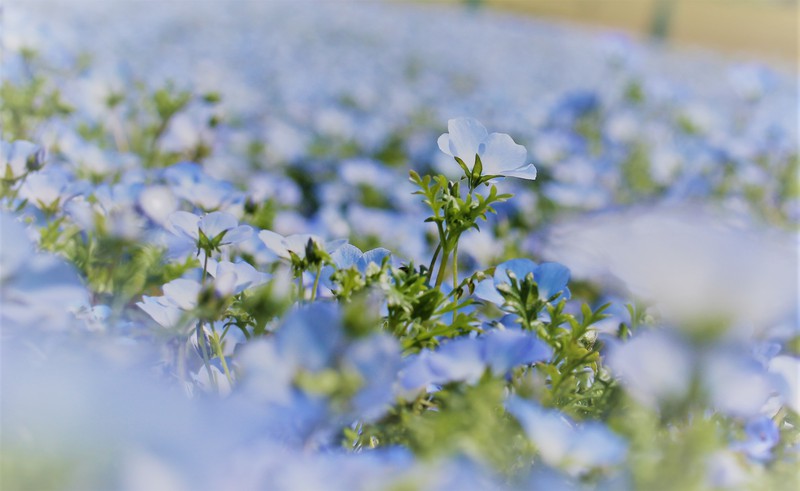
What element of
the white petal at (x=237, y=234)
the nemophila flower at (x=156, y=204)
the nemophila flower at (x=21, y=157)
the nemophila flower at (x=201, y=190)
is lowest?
the nemophila flower at (x=156, y=204)

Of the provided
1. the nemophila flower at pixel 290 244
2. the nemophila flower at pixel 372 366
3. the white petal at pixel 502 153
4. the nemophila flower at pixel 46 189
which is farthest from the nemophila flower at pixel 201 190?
the nemophila flower at pixel 372 366

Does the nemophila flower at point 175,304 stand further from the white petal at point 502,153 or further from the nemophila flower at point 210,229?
the white petal at point 502,153

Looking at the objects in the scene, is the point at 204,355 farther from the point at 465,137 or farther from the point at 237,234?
the point at 465,137

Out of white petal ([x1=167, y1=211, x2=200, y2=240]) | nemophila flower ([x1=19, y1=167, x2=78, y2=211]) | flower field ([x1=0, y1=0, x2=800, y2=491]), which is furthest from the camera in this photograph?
nemophila flower ([x1=19, y1=167, x2=78, y2=211])

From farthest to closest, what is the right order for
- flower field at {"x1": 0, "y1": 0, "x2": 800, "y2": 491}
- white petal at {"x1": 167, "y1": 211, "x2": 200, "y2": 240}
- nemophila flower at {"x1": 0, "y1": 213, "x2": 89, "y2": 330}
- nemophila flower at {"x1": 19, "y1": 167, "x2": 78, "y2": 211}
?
1. nemophila flower at {"x1": 19, "y1": 167, "x2": 78, "y2": 211}
2. white petal at {"x1": 167, "y1": 211, "x2": 200, "y2": 240}
3. nemophila flower at {"x1": 0, "y1": 213, "x2": 89, "y2": 330}
4. flower field at {"x1": 0, "y1": 0, "x2": 800, "y2": 491}

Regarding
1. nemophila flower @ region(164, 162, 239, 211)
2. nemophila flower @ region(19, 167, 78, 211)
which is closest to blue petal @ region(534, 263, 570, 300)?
nemophila flower @ region(164, 162, 239, 211)

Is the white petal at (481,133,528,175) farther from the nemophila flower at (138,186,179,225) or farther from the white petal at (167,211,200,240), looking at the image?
the nemophila flower at (138,186,179,225)

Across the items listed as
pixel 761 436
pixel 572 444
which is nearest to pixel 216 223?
pixel 572 444
